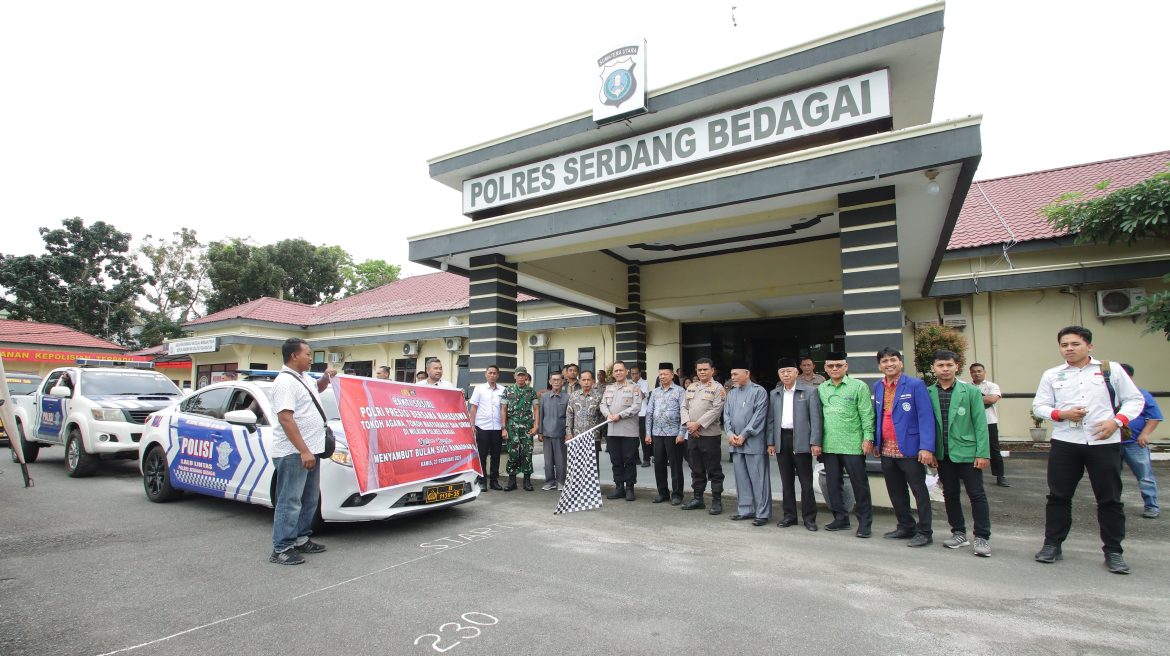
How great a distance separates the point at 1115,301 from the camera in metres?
11.1

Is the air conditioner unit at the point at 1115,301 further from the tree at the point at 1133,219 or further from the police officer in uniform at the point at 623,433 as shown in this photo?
the police officer in uniform at the point at 623,433

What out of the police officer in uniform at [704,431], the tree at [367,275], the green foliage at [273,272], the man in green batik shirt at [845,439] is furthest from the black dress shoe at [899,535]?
the tree at [367,275]

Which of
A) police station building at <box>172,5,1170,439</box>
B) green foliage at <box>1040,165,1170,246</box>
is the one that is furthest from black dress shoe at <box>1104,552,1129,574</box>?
green foliage at <box>1040,165,1170,246</box>

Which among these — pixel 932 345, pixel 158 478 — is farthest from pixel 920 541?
pixel 158 478

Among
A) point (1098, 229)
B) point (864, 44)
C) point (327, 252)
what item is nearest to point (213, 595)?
point (864, 44)

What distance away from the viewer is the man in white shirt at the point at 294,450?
4516 mm

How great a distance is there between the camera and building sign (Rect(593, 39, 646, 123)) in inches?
327

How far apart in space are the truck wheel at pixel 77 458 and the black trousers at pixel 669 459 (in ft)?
26.9

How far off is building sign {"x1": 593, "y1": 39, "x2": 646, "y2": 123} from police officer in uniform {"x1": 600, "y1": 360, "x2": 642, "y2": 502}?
386cm

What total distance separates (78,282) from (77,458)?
1392 inches

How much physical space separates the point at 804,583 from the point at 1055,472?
2.35 m

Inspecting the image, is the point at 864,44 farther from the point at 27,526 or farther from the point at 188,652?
the point at 27,526

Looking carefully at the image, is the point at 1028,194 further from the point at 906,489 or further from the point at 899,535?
the point at 899,535

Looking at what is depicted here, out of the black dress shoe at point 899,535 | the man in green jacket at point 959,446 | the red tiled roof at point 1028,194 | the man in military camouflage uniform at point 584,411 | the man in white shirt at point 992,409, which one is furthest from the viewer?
the red tiled roof at point 1028,194
